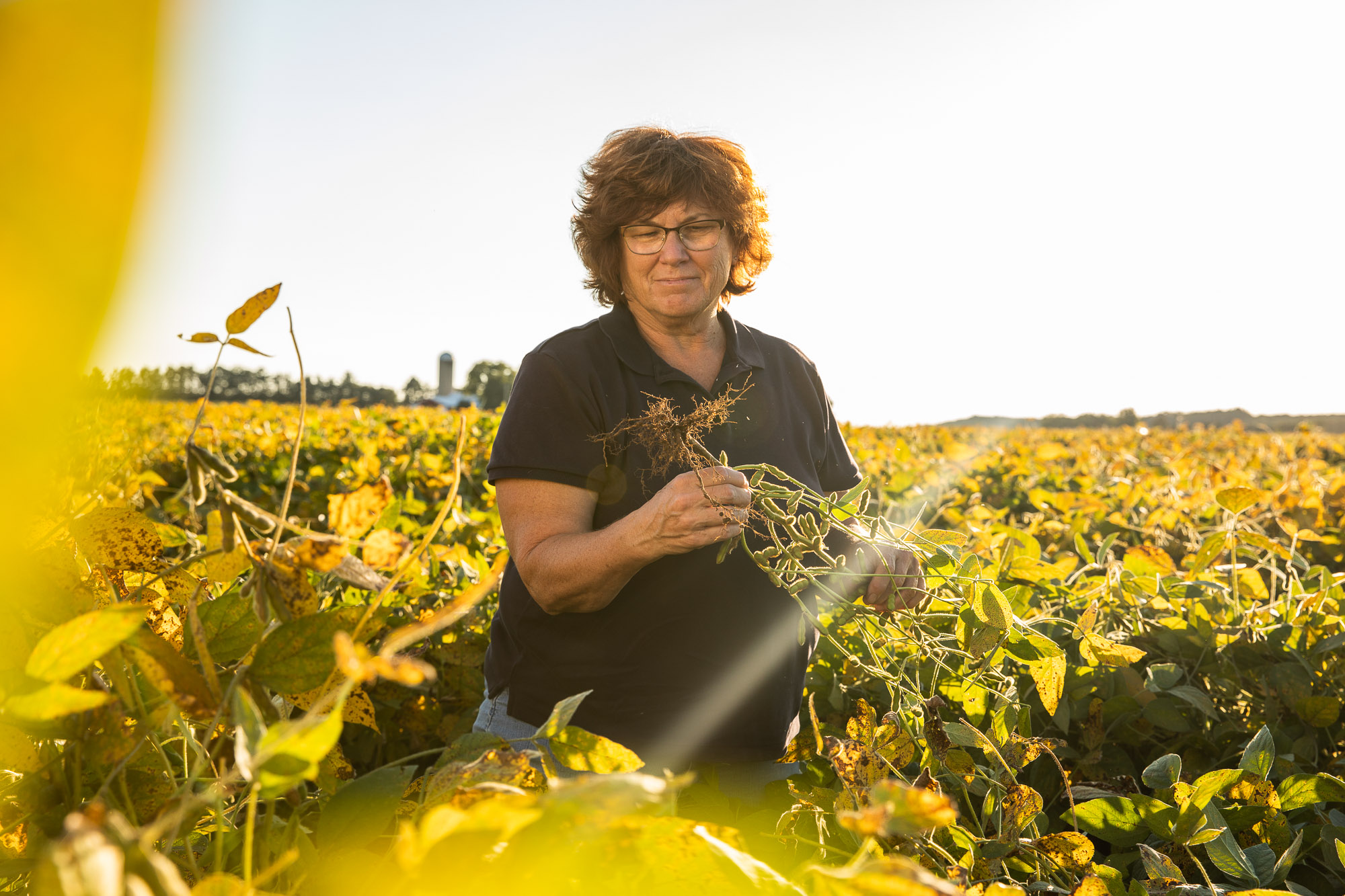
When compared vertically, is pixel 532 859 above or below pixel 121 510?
below

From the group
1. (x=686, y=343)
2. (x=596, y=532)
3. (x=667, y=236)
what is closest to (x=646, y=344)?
(x=686, y=343)

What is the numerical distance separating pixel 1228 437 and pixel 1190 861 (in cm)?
1243

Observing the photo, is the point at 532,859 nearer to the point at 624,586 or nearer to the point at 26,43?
the point at 26,43

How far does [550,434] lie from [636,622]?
50cm

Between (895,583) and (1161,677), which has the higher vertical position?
(895,583)

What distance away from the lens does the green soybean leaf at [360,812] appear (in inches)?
22.7

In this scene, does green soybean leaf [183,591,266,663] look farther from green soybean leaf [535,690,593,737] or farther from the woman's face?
the woman's face

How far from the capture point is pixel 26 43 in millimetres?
372

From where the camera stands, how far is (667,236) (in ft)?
7.38

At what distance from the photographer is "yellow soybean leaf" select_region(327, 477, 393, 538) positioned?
1.82 ft

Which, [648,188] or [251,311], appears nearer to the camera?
[251,311]

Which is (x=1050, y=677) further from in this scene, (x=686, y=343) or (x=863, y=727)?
(x=686, y=343)

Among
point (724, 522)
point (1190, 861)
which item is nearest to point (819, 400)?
point (724, 522)

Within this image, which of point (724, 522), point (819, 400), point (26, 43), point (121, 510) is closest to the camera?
point (26, 43)
